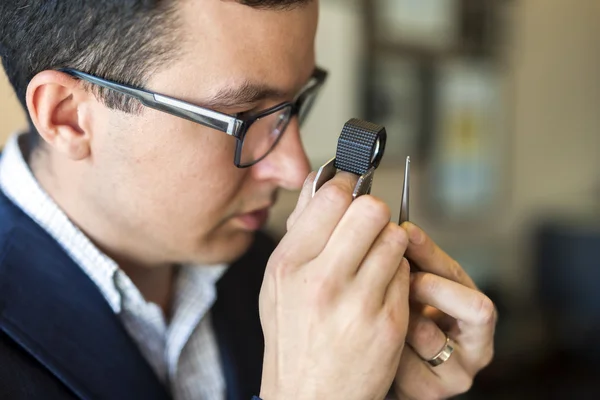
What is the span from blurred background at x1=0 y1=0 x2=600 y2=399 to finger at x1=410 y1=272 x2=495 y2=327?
3.94 ft

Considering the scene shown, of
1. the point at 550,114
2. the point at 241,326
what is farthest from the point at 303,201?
the point at 550,114

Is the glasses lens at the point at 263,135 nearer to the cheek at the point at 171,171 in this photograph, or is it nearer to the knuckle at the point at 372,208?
the cheek at the point at 171,171

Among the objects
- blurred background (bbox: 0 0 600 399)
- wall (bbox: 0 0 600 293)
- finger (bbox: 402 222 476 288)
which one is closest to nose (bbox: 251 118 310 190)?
finger (bbox: 402 222 476 288)

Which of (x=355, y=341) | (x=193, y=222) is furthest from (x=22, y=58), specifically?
(x=355, y=341)

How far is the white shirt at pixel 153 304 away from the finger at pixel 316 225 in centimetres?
34

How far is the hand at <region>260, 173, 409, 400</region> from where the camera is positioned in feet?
2.29

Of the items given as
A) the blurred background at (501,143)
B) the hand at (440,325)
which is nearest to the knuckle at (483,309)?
the hand at (440,325)

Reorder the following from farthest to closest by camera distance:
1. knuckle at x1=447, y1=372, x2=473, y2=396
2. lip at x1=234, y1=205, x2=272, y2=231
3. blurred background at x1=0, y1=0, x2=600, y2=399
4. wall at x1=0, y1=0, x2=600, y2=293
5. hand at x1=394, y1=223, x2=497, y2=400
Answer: wall at x1=0, y1=0, x2=600, y2=293, blurred background at x1=0, y1=0, x2=600, y2=399, lip at x1=234, y1=205, x2=272, y2=231, knuckle at x1=447, y1=372, x2=473, y2=396, hand at x1=394, y1=223, x2=497, y2=400

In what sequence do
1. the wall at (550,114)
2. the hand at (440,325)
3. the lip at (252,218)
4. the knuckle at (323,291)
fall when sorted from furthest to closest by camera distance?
the wall at (550,114) → the lip at (252,218) → the hand at (440,325) → the knuckle at (323,291)

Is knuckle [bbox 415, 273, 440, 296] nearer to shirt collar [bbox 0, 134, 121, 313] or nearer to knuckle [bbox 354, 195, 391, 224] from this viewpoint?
knuckle [bbox 354, 195, 391, 224]

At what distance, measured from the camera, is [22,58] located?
89 cm

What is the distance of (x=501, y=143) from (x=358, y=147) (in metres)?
2.45

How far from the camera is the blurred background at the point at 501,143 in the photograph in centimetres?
234

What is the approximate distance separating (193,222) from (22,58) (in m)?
0.32
